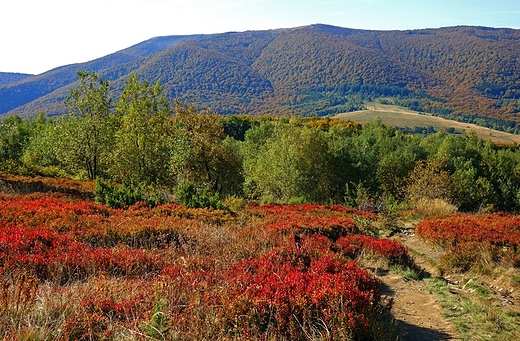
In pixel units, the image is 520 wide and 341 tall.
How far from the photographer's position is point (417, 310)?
6430mm

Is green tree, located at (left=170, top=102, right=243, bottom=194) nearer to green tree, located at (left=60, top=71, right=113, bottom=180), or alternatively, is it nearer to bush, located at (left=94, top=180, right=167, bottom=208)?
green tree, located at (left=60, top=71, right=113, bottom=180)

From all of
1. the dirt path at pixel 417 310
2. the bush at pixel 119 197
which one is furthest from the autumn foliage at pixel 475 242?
the bush at pixel 119 197

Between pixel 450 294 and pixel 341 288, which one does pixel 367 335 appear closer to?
pixel 341 288

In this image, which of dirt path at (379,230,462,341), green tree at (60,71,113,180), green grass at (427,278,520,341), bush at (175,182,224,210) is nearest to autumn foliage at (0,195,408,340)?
dirt path at (379,230,462,341)

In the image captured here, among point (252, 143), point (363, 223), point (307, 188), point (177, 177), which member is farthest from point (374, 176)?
point (363, 223)

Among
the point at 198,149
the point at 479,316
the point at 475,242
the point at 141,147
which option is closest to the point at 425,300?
the point at 479,316

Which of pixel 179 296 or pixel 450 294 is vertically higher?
pixel 179 296

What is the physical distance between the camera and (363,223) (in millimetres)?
14383

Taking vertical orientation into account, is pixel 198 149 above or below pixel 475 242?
above

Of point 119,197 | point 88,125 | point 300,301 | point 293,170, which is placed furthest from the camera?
point 293,170

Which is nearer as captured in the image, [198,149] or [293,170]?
[198,149]

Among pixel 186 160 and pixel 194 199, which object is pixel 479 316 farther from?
pixel 186 160

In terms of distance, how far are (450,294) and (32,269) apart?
744cm

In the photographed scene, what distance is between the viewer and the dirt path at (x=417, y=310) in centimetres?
540
